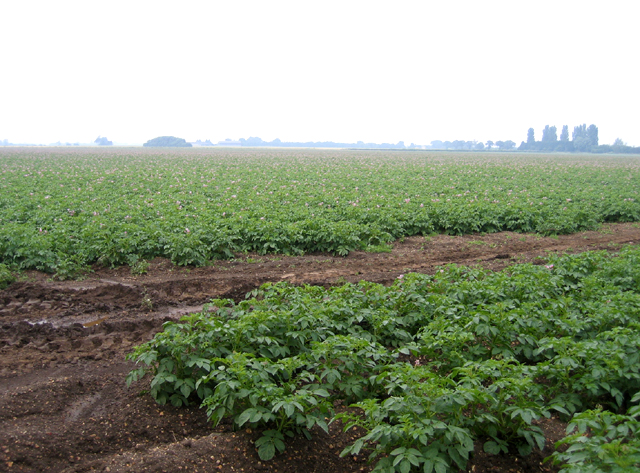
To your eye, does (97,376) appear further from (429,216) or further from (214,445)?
(429,216)

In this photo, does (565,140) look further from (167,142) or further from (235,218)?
(235,218)

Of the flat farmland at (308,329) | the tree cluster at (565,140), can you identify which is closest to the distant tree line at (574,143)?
the tree cluster at (565,140)

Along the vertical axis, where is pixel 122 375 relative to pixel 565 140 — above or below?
below

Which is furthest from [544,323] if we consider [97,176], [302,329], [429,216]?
[97,176]

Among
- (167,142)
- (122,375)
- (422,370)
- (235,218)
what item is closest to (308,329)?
(422,370)

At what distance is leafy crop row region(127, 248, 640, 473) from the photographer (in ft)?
10.1

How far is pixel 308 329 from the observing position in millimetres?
4559

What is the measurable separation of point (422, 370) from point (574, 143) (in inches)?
6381

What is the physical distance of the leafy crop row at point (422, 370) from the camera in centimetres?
308

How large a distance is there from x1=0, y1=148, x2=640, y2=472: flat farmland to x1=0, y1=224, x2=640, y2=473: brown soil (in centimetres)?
2

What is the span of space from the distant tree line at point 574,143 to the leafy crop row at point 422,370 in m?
155

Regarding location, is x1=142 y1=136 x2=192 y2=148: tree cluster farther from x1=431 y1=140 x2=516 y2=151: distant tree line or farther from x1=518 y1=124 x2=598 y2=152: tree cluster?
x1=518 y1=124 x2=598 y2=152: tree cluster

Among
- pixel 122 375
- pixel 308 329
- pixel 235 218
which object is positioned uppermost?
pixel 235 218

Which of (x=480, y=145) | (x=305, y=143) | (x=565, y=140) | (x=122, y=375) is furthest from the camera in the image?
(x=305, y=143)
